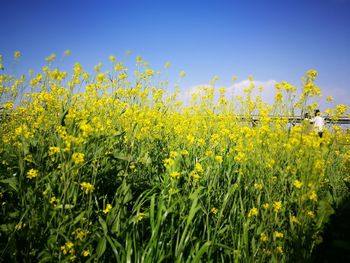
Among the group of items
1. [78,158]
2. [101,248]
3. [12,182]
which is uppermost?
[78,158]

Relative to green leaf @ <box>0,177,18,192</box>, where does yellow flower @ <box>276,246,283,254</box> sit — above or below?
below

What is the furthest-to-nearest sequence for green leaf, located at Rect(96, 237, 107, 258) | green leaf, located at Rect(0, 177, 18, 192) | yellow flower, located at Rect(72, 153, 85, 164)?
green leaf, located at Rect(0, 177, 18, 192)
yellow flower, located at Rect(72, 153, 85, 164)
green leaf, located at Rect(96, 237, 107, 258)

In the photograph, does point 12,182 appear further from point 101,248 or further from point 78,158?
point 101,248

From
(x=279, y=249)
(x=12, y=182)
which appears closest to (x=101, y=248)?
(x=12, y=182)

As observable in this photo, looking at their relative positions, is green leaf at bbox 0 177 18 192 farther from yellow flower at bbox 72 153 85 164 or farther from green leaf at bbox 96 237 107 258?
green leaf at bbox 96 237 107 258

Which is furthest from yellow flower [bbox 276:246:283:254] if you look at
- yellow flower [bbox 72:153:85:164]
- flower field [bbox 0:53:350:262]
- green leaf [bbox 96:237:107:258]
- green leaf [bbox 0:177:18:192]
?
green leaf [bbox 0:177:18:192]

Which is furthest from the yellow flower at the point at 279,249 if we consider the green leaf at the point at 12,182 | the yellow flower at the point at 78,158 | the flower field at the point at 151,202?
the green leaf at the point at 12,182

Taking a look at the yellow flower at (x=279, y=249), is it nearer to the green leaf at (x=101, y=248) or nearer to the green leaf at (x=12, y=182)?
the green leaf at (x=101, y=248)

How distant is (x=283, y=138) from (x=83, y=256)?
6.71 feet

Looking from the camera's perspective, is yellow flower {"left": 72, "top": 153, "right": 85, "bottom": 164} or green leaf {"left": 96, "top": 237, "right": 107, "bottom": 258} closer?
green leaf {"left": 96, "top": 237, "right": 107, "bottom": 258}

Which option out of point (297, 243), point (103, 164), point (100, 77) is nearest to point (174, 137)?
point (100, 77)

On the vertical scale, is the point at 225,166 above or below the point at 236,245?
above

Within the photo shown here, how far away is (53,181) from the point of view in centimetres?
180

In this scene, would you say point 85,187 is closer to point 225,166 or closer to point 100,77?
point 225,166
